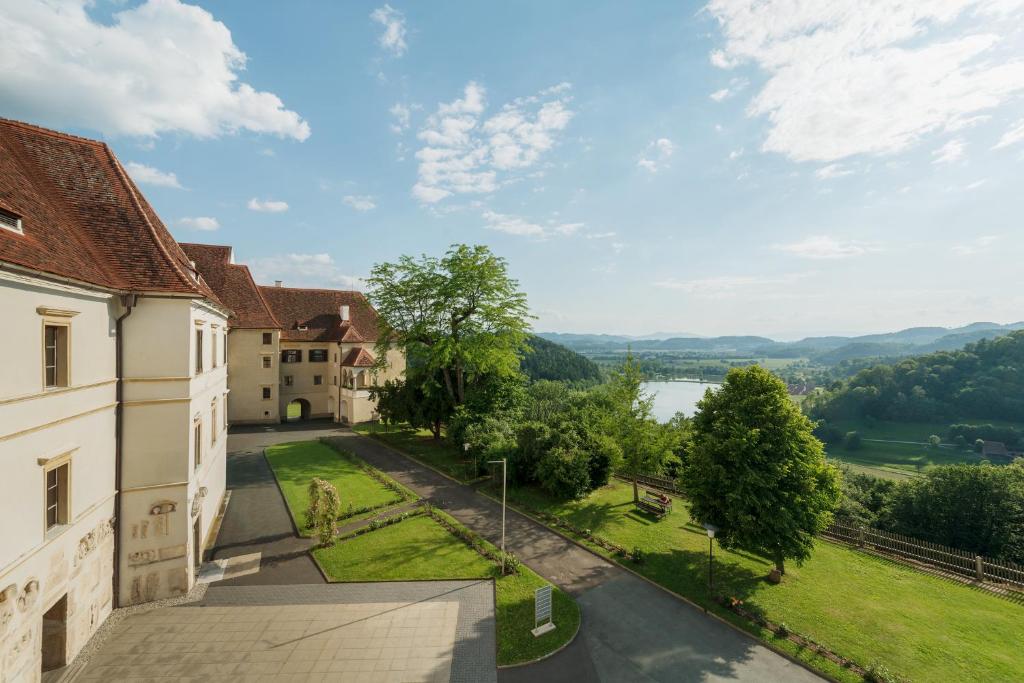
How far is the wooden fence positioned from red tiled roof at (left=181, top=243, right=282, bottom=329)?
4389 cm

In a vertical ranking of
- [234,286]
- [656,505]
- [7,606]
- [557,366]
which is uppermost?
[234,286]

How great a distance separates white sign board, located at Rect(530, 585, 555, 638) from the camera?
12587mm

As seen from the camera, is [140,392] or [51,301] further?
[140,392]

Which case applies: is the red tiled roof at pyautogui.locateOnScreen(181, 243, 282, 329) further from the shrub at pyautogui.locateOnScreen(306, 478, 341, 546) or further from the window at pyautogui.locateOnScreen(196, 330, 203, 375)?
the shrub at pyautogui.locateOnScreen(306, 478, 341, 546)

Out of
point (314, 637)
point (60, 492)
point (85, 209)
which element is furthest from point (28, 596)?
point (85, 209)

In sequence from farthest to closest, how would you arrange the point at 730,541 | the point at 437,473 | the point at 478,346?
the point at 478,346
the point at 437,473
the point at 730,541

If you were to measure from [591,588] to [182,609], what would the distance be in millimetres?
13068

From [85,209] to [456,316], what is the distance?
22.5m

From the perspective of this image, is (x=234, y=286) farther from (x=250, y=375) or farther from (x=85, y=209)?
(x=85, y=209)

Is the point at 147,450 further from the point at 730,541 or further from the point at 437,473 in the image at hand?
the point at 730,541

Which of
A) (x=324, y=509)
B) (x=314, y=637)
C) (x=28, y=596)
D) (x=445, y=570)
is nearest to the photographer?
(x=28, y=596)

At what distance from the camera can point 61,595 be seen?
1046 cm

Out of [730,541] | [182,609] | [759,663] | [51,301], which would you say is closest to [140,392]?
[51,301]

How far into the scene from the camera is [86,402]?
11.4 metres
